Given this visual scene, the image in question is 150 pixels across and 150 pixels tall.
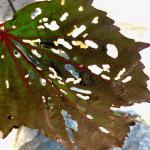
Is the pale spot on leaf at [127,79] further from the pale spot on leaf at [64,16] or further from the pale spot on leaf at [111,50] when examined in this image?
the pale spot on leaf at [64,16]

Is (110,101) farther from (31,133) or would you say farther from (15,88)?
(31,133)

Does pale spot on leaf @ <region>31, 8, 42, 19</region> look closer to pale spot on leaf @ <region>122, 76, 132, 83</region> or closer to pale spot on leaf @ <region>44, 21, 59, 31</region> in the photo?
pale spot on leaf @ <region>44, 21, 59, 31</region>

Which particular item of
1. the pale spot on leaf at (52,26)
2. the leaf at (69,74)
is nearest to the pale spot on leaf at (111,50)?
the leaf at (69,74)

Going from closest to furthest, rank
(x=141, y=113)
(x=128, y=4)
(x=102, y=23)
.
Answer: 1. (x=102, y=23)
2. (x=141, y=113)
3. (x=128, y=4)

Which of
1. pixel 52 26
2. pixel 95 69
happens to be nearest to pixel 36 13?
pixel 52 26

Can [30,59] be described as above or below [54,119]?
above

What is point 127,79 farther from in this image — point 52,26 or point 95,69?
point 52,26

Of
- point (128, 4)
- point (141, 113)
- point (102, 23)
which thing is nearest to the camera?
point (102, 23)

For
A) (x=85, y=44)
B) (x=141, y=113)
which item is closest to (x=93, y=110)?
(x=85, y=44)

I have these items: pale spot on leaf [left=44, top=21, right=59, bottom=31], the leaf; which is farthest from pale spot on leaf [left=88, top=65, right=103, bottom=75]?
pale spot on leaf [left=44, top=21, right=59, bottom=31]
